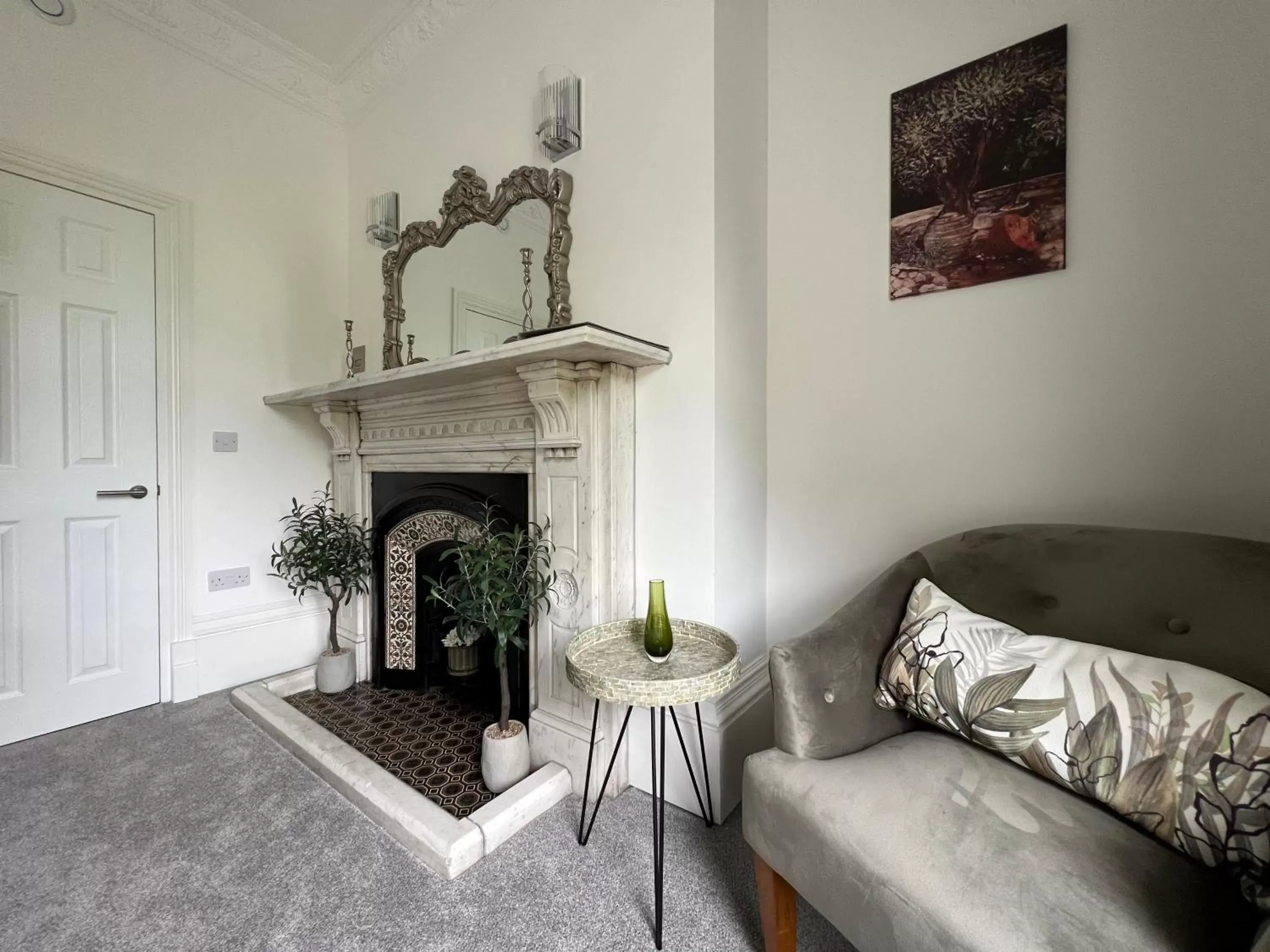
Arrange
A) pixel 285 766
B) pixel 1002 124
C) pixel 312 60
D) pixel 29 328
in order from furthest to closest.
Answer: pixel 312 60, pixel 29 328, pixel 285 766, pixel 1002 124

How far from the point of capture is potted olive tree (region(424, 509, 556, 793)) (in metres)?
1.54

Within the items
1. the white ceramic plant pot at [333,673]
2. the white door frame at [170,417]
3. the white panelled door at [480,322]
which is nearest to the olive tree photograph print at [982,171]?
the white panelled door at [480,322]

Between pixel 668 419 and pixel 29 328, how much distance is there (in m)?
2.57

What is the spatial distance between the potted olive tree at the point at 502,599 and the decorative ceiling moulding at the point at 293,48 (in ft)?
7.54

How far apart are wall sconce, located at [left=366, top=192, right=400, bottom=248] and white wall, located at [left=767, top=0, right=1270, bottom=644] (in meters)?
1.84

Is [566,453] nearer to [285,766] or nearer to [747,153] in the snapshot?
[747,153]

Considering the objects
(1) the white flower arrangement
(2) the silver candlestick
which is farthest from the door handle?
(2) the silver candlestick

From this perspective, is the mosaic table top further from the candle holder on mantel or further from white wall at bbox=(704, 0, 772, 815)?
the candle holder on mantel

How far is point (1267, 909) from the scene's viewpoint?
0.66 metres

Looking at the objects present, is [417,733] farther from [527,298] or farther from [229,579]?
[527,298]

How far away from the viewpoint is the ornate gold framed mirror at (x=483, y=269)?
6.09 feet

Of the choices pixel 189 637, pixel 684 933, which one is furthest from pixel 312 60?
pixel 684 933

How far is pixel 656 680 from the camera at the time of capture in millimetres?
1213

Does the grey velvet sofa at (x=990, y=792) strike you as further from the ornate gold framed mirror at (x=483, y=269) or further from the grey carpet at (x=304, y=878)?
the ornate gold framed mirror at (x=483, y=269)
